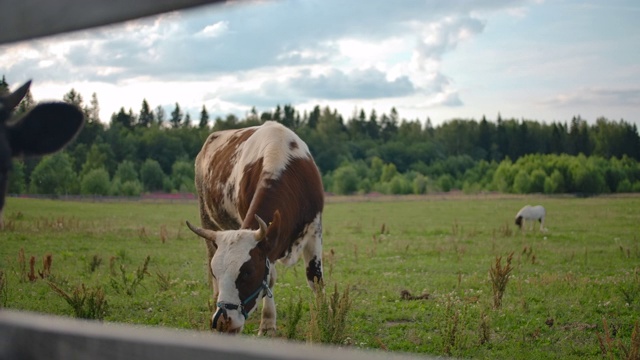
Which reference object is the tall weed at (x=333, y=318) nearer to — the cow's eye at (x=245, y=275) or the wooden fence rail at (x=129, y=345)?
the cow's eye at (x=245, y=275)

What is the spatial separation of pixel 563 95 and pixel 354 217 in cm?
1657

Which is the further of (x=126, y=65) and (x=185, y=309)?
(x=185, y=309)

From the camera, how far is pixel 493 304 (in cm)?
753

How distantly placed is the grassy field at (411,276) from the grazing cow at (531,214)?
0.26 meters

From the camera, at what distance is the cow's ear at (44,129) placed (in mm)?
2186

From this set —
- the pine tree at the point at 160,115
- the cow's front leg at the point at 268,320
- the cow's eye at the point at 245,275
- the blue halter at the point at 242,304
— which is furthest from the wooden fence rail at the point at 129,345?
the pine tree at the point at 160,115

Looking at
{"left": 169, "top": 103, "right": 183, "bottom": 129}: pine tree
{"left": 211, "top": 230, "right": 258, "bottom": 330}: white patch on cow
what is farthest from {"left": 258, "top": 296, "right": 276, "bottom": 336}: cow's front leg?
{"left": 169, "top": 103, "right": 183, "bottom": 129}: pine tree

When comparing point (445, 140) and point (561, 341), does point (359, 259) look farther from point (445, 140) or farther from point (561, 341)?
point (561, 341)

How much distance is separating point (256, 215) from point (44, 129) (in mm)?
3174

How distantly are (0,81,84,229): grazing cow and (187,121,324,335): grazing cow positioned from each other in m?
3.23

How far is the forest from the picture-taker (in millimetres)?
8930

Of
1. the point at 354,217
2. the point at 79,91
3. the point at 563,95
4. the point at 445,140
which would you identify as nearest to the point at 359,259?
the point at 445,140

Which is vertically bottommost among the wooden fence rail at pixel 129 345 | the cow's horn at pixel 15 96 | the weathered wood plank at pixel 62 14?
the wooden fence rail at pixel 129 345

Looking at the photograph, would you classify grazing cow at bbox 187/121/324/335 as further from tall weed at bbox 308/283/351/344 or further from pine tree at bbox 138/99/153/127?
pine tree at bbox 138/99/153/127
